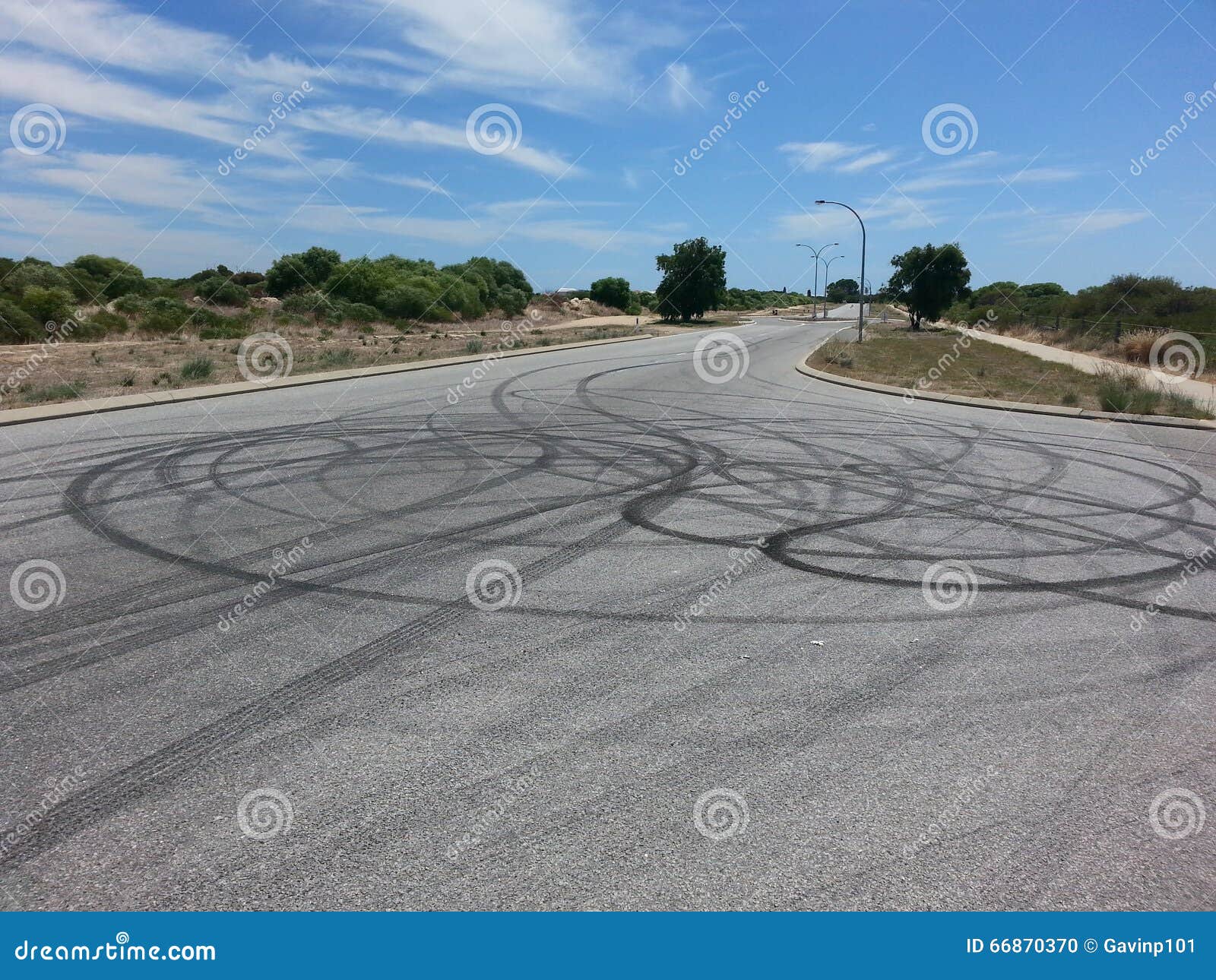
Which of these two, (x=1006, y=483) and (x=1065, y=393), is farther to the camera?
(x=1065, y=393)

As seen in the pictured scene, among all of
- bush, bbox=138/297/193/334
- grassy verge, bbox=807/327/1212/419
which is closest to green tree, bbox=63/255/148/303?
bush, bbox=138/297/193/334

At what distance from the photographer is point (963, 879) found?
352 cm

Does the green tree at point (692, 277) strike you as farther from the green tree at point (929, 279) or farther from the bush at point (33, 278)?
the bush at point (33, 278)

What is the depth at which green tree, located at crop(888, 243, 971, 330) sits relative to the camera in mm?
69250

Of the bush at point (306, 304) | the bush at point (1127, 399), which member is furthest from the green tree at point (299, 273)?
the bush at point (1127, 399)

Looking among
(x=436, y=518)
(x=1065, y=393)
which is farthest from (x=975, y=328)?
(x=436, y=518)

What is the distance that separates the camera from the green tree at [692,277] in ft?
276

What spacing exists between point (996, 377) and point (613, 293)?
8259 cm

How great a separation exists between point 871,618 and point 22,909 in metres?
5.12

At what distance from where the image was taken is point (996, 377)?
29.6 metres

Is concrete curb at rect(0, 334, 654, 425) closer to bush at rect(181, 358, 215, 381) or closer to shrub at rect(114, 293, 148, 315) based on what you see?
bush at rect(181, 358, 215, 381)

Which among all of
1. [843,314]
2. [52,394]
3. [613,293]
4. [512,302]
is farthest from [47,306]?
[843,314]

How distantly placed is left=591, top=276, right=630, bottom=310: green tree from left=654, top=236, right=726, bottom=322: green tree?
2263cm

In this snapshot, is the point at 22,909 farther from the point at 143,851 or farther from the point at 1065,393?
the point at 1065,393
